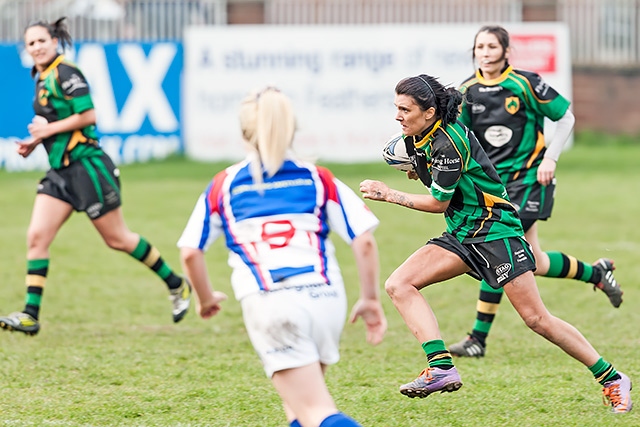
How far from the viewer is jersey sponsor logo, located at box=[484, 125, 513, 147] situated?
7312mm

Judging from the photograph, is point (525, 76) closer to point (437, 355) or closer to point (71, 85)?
point (437, 355)

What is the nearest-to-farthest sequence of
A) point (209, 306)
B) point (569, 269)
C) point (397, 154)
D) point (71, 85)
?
point (209, 306) → point (397, 154) → point (569, 269) → point (71, 85)

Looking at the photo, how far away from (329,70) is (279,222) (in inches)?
623

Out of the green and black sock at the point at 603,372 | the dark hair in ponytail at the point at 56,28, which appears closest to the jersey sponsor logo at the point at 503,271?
the green and black sock at the point at 603,372

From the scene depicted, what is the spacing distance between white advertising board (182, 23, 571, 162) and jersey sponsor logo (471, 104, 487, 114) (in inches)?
499

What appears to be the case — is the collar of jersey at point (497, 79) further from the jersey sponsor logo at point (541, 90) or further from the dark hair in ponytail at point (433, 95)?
the dark hair in ponytail at point (433, 95)

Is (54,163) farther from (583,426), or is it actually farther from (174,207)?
(174,207)

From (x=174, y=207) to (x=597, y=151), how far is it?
32.1ft

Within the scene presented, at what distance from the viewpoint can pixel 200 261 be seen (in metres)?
4.54

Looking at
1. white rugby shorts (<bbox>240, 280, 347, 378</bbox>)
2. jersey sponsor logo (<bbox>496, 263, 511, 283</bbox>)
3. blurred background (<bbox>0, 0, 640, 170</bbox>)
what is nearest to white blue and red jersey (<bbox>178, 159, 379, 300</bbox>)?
white rugby shorts (<bbox>240, 280, 347, 378</bbox>)

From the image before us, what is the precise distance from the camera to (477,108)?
7.30 m

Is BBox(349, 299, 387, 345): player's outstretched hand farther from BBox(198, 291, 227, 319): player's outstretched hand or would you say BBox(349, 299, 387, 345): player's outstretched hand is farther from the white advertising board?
the white advertising board

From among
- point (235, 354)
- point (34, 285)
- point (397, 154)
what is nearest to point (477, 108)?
point (397, 154)

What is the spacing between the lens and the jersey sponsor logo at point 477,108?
7285 millimetres
